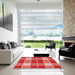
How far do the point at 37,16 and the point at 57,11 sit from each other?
2.26 meters

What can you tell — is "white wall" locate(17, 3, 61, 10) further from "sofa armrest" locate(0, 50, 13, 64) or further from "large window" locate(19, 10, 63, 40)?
"sofa armrest" locate(0, 50, 13, 64)

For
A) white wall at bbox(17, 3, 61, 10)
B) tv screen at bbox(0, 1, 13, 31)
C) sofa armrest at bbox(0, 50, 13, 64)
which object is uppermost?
white wall at bbox(17, 3, 61, 10)

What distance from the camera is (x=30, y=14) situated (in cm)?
1057

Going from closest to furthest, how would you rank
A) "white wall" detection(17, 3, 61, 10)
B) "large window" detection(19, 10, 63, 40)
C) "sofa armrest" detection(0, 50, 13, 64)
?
"sofa armrest" detection(0, 50, 13, 64) < "white wall" detection(17, 3, 61, 10) < "large window" detection(19, 10, 63, 40)

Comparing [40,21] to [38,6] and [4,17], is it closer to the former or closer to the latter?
[38,6]

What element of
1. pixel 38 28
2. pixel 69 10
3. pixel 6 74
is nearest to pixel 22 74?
pixel 6 74

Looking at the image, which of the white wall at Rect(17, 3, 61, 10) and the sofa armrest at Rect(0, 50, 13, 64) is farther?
the white wall at Rect(17, 3, 61, 10)

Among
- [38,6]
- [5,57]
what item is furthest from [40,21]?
[5,57]

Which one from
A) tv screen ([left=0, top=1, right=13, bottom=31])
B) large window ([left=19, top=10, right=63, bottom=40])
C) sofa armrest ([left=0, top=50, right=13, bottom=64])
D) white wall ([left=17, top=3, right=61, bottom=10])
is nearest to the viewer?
sofa armrest ([left=0, top=50, right=13, bottom=64])

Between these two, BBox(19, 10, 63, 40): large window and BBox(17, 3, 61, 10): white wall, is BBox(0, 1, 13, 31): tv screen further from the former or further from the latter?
BBox(19, 10, 63, 40): large window

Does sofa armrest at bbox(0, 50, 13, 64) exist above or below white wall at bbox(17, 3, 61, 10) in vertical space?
below

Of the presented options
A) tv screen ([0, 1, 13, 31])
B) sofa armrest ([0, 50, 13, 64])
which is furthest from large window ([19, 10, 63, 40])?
sofa armrest ([0, 50, 13, 64])

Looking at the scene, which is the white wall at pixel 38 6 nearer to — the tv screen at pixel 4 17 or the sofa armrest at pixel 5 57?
the tv screen at pixel 4 17

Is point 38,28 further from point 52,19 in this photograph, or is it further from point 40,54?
point 40,54
